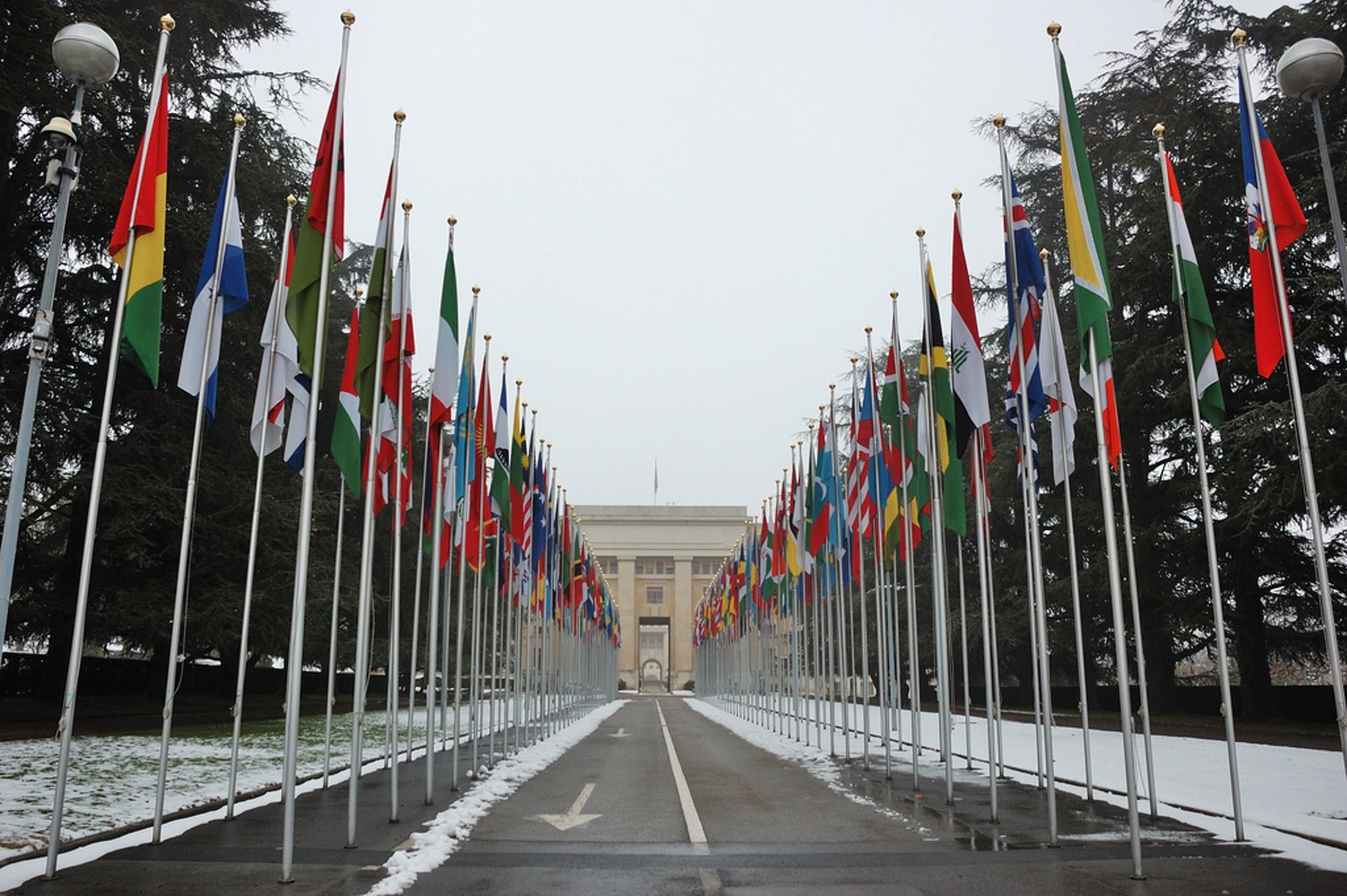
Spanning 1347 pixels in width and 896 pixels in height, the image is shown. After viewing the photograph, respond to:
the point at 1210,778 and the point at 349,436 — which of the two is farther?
the point at 1210,778

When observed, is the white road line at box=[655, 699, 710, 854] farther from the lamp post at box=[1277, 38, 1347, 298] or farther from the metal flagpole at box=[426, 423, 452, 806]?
the lamp post at box=[1277, 38, 1347, 298]

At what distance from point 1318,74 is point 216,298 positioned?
1065 cm

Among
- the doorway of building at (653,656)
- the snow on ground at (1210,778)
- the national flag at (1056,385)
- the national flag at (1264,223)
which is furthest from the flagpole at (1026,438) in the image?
the doorway of building at (653,656)

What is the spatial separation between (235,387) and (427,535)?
29.3 ft

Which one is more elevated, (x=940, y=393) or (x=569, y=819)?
(x=940, y=393)

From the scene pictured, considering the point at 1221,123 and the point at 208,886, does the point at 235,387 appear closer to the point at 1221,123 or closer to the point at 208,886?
the point at 208,886

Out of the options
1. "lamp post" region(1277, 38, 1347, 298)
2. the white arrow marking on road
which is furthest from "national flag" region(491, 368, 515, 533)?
"lamp post" region(1277, 38, 1347, 298)

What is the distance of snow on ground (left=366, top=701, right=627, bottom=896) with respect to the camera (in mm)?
7957

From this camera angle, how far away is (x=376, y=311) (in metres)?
10.9

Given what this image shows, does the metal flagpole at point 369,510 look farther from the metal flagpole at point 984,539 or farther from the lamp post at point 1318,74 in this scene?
the lamp post at point 1318,74

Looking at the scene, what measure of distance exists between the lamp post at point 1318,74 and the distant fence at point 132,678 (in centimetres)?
2304

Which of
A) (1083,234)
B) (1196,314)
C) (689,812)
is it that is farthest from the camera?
(689,812)

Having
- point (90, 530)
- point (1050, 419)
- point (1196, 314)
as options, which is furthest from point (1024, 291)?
point (90, 530)

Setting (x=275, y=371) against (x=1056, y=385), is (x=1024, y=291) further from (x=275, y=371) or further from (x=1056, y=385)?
(x=275, y=371)
